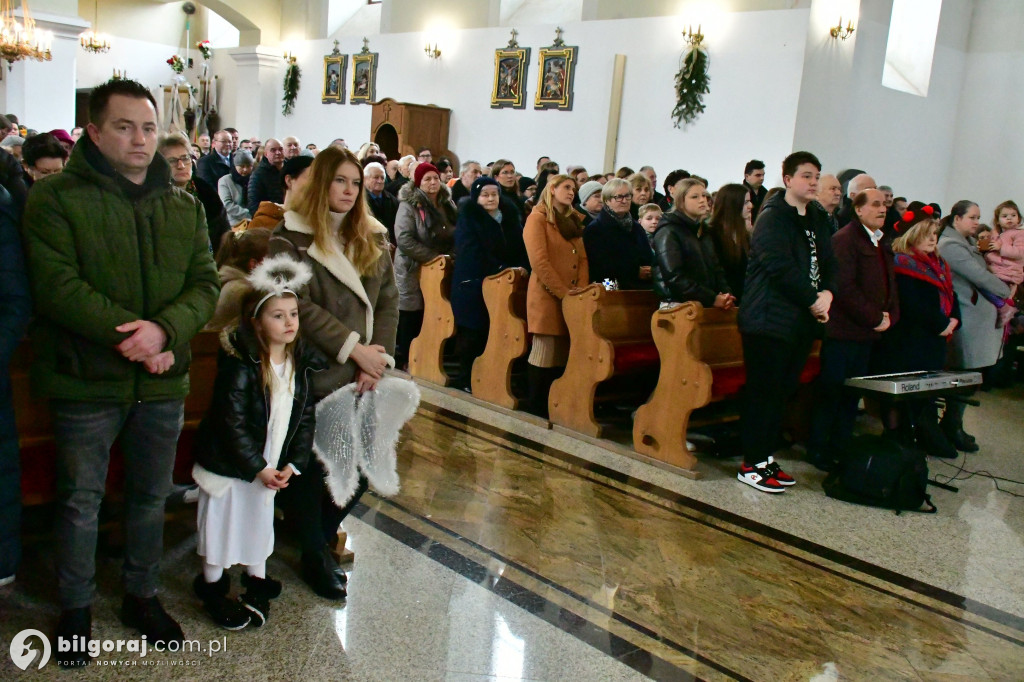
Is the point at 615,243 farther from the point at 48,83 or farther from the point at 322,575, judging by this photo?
the point at 48,83

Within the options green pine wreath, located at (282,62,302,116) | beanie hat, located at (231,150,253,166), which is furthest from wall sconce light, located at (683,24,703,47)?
green pine wreath, located at (282,62,302,116)

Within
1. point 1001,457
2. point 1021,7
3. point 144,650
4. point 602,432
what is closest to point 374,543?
point 144,650

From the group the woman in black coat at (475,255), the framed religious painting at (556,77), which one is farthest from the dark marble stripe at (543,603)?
the framed religious painting at (556,77)

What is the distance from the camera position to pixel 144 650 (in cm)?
240

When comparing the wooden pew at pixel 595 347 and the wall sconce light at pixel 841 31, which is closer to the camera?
the wooden pew at pixel 595 347

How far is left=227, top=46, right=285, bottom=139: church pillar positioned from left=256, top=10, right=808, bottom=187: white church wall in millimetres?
2316

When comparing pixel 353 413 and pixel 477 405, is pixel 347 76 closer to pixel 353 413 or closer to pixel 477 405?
pixel 477 405

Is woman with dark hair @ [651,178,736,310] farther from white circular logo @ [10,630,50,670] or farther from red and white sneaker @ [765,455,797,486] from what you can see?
white circular logo @ [10,630,50,670]

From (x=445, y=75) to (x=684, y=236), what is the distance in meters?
9.29

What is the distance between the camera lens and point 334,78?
1491 cm

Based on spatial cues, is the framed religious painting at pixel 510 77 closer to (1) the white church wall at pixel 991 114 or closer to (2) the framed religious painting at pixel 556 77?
(2) the framed religious painting at pixel 556 77

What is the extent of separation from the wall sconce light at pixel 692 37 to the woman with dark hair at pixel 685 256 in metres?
5.93

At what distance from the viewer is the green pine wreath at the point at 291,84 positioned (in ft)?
51.7

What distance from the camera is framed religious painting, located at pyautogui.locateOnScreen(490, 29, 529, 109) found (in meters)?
11.9
